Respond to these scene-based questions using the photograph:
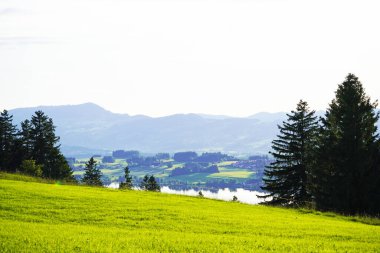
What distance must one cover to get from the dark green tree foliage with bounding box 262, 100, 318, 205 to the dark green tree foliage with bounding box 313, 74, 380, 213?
23.2 feet

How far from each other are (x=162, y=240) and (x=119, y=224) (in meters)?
6.40

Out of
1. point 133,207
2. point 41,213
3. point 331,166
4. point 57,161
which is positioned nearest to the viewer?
point 41,213

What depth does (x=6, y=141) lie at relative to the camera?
299 ft

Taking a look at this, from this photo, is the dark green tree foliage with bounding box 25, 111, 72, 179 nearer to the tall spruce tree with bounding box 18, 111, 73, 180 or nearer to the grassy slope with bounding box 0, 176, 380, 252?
the tall spruce tree with bounding box 18, 111, 73, 180

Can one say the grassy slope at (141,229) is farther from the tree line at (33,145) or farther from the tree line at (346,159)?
the tree line at (33,145)

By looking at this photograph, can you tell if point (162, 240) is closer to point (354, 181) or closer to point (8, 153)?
point (354, 181)

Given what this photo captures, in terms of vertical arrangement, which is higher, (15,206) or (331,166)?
(331,166)

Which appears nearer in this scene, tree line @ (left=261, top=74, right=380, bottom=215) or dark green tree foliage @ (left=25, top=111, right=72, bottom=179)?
tree line @ (left=261, top=74, right=380, bottom=215)

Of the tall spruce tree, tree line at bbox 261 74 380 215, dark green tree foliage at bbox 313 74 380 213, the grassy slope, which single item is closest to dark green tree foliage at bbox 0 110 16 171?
the tall spruce tree

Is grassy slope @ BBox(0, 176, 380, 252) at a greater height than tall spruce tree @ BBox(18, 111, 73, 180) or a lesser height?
lesser

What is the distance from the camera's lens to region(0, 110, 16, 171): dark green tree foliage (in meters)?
87.5

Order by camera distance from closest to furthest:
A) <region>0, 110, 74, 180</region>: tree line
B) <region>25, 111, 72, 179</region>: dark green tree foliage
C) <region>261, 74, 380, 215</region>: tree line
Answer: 1. <region>261, 74, 380, 215</region>: tree line
2. <region>0, 110, 74, 180</region>: tree line
3. <region>25, 111, 72, 179</region>: dark green tree foliage

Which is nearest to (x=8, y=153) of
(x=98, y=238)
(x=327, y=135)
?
(x=327, y=135)

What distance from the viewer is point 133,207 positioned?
98.1ft
